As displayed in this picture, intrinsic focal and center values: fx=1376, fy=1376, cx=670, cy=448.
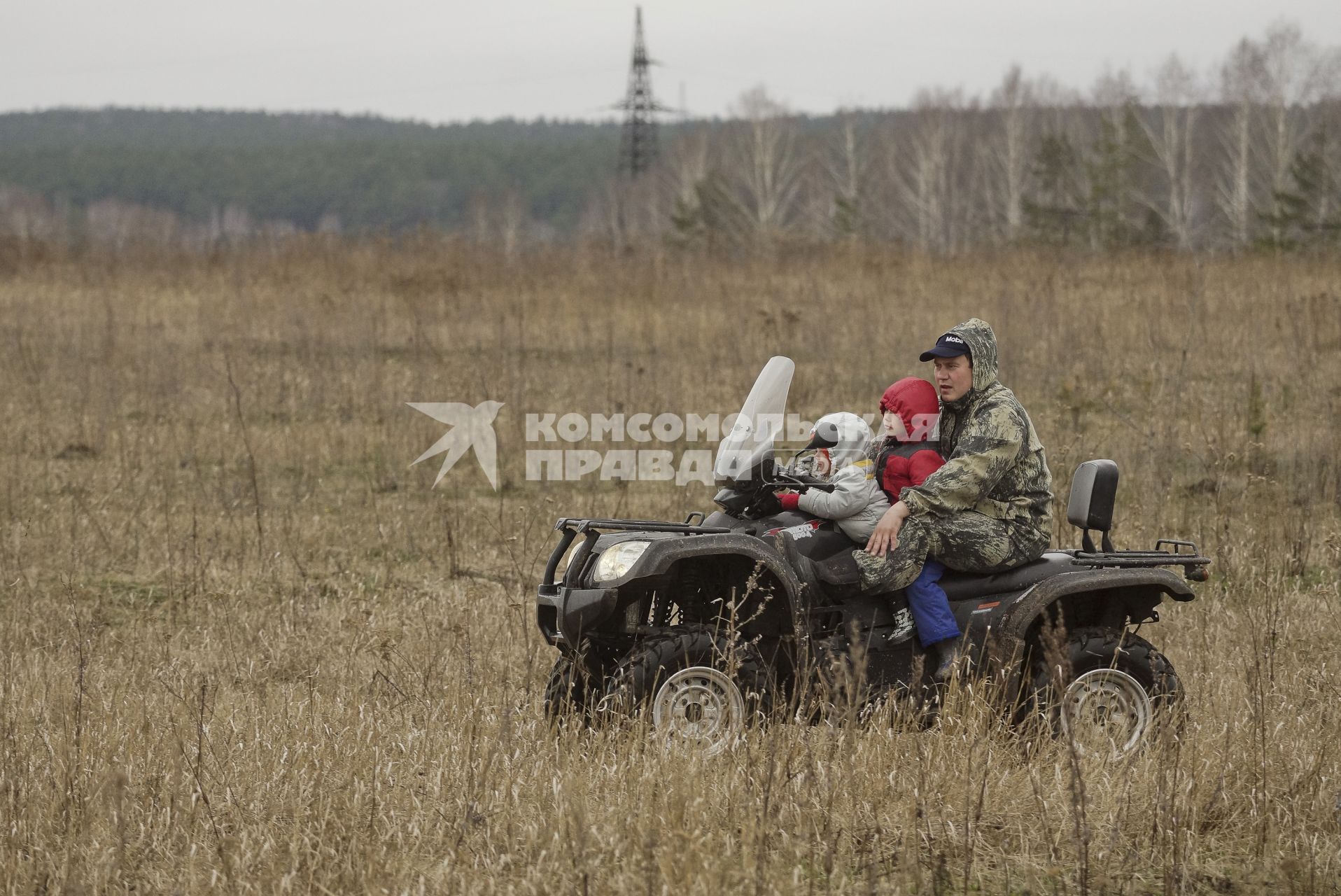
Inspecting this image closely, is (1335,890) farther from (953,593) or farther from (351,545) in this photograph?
(351,545)

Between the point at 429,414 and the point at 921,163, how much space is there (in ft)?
200

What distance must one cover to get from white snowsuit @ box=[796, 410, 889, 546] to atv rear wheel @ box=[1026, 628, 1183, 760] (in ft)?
2.78

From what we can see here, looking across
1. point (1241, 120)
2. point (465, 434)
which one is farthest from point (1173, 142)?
point (465, 434)

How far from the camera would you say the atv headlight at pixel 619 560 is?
194 inches

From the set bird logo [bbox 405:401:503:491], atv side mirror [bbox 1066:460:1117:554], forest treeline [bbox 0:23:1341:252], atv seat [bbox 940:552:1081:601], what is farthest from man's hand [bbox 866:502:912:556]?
forest treeline [bbox 0:23:1341:252]

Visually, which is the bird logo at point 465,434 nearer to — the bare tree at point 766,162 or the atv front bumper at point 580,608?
the atv front bumper at point 580,608

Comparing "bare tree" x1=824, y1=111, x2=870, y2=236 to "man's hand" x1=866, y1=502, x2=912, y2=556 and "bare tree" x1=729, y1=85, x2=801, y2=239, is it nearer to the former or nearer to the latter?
"bare tree" x1=729, y1=85, x2=801, y2=239

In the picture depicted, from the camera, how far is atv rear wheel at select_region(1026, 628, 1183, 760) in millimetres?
5137

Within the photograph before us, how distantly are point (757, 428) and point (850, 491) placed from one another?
423mm

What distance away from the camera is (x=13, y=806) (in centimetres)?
430

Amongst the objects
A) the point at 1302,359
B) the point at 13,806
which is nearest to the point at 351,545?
the point at 13,806

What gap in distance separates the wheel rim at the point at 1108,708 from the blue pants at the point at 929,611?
50 cm

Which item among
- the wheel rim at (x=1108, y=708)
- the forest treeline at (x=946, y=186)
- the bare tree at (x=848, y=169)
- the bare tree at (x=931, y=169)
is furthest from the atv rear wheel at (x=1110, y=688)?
the bare tree at (x=931, y=169)

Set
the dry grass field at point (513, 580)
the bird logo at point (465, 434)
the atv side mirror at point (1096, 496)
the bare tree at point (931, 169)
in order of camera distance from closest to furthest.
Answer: the dry grass field at point (513, 580), the atv side mirror at point (1096, 496), the bird logo at point (465, 434), the bare tree at point (931, 169)
